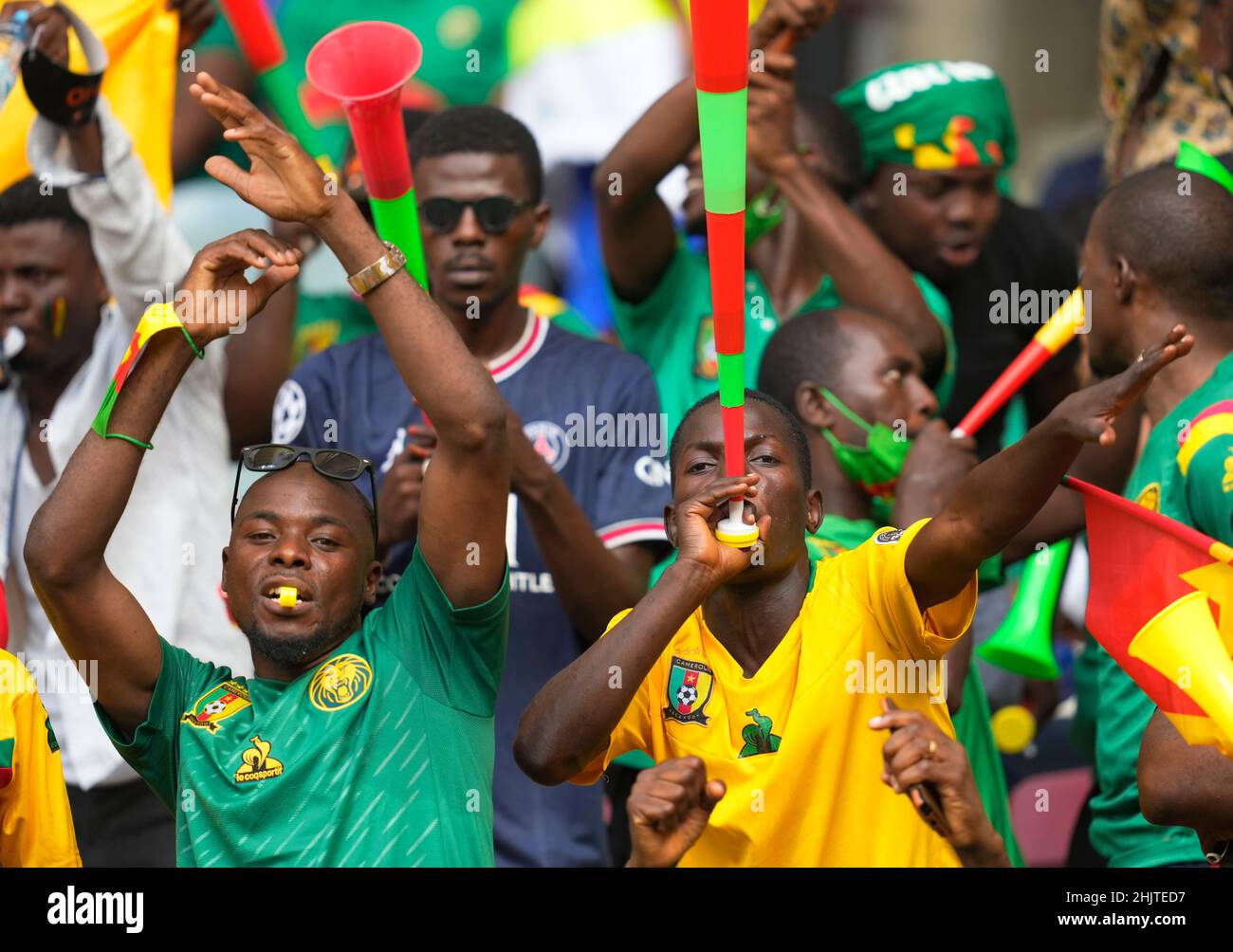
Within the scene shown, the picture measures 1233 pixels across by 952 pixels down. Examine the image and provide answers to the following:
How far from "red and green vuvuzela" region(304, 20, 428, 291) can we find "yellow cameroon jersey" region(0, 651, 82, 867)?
117 centimetres

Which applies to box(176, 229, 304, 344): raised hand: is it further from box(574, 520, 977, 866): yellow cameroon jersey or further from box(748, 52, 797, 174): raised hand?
box(748, 52, 797, 174): raised hand

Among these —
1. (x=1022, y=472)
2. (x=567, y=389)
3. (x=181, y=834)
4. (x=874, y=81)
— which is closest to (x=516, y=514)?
(x=567, y=389)

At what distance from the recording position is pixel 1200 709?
10.9 feet

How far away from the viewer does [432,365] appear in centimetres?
353

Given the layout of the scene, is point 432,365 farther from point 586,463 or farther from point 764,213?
point 764,213

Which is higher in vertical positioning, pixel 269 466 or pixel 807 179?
pixel 807 179

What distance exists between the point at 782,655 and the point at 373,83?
4.38 feet

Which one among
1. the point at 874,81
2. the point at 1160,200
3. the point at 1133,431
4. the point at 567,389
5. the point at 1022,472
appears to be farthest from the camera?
the point at 874,81

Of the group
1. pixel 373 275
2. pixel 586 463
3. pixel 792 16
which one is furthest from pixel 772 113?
pixel 373 275

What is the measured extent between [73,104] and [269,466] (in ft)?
4.81

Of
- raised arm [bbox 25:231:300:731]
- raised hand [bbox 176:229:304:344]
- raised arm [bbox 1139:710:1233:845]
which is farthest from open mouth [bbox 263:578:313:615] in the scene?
raised arm [bbox 1139:710:1233:845]

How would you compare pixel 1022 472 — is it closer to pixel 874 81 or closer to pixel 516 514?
Answer: pixel 516 514

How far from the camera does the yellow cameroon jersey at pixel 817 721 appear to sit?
3.49 m

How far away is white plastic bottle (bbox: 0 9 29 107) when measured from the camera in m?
4.79
